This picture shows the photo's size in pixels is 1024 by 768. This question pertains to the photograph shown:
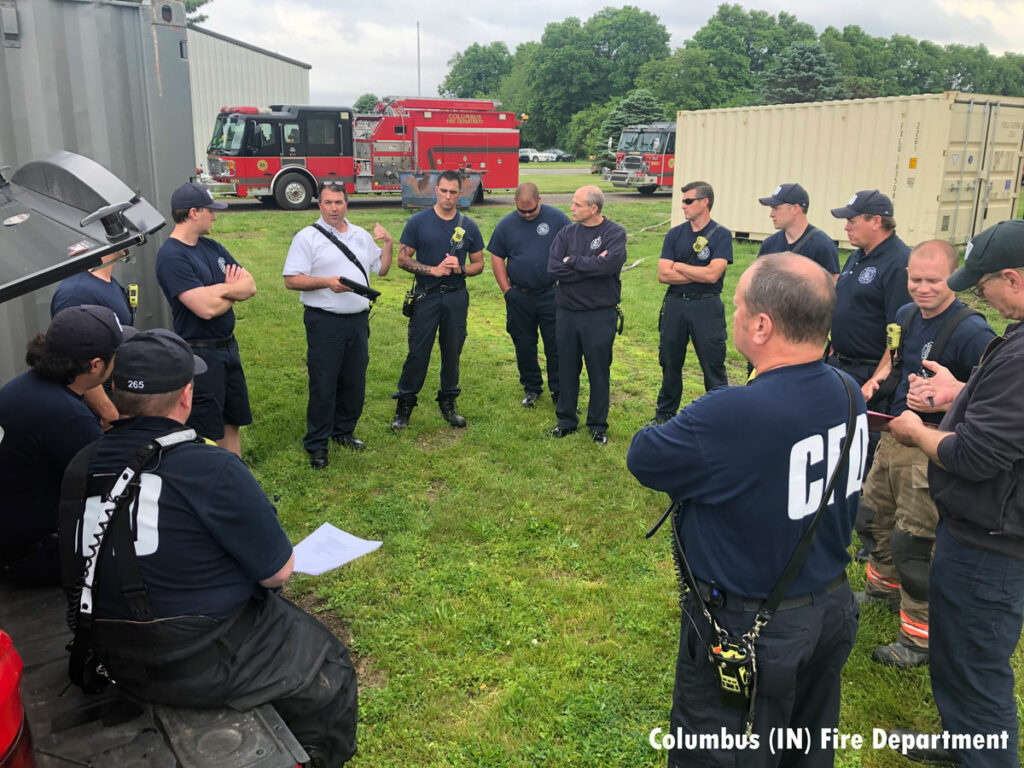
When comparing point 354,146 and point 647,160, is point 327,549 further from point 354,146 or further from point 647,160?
point 647,160

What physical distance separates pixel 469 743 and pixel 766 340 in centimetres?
209

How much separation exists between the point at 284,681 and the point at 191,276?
3019 mm

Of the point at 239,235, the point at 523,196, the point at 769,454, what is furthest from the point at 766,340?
the point at 239,235

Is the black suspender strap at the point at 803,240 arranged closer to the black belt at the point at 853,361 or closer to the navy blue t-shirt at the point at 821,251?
the navy blue t-shirt at the point at 821,251

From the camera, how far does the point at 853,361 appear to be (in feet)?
16.2

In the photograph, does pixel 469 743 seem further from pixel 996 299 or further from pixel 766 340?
pixel 996 299

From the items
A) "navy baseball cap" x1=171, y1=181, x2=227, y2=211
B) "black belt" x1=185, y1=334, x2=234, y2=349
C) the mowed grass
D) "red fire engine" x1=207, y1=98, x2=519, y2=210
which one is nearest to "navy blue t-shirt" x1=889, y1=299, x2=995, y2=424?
the mowed grass

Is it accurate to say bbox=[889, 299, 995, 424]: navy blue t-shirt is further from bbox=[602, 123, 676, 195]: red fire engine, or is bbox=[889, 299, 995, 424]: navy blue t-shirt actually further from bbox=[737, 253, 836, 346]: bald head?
bbox=[602, 123, 676, 195]: red fire engine

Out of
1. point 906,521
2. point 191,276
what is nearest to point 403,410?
point 191,276

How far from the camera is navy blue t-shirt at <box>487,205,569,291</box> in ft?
22.7

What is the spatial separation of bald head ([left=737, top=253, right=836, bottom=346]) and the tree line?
57.1 meters

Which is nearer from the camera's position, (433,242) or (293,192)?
(433,242)

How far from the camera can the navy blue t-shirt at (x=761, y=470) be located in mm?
2109

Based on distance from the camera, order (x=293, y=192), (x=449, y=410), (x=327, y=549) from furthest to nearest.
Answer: (x=293, y=192), (x=449, y=410), (x=327, y=549)
